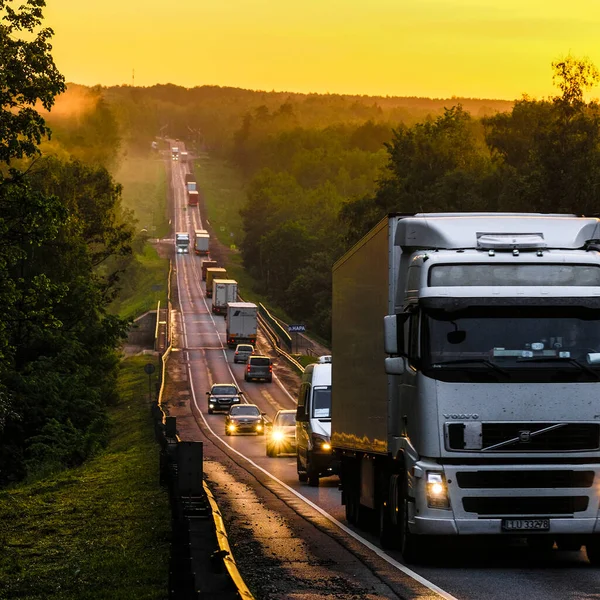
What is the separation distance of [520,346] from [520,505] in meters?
1.78

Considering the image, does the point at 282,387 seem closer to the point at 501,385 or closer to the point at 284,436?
the point at 284,436

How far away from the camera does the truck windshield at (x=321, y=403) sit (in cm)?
2994

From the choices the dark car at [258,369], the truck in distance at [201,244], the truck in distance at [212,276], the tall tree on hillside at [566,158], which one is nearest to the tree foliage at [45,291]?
the dark car at [258,369]

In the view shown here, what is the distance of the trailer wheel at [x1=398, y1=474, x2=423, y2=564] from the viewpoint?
1555 centimetres

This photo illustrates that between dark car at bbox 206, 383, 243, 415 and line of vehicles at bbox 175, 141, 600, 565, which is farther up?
line of vehicles at bbox 175, 141, 600, 565

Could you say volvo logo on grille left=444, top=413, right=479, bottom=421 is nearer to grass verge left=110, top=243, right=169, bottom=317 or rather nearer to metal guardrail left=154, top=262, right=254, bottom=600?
metal guardrail left=154, top=262, right=254, bottom=600

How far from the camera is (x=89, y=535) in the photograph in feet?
71.5

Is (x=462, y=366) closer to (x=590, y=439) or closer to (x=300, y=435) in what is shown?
(x=590, y=439)

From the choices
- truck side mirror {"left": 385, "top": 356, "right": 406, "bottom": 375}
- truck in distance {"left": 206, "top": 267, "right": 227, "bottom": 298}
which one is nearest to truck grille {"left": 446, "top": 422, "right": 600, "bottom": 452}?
truck side mirror {"left": 385, "top": 356, "right": 406, "bottom": 375}

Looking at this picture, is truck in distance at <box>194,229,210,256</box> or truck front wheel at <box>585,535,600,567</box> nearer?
truck front wheel at <box>585,535,600,567</box>

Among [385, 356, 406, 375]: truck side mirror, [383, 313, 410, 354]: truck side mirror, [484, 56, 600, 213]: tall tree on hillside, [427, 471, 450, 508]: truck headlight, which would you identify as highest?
[484, 56, 600, 213]: tall tree on hillside

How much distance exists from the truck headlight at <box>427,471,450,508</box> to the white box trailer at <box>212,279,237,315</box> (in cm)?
10721

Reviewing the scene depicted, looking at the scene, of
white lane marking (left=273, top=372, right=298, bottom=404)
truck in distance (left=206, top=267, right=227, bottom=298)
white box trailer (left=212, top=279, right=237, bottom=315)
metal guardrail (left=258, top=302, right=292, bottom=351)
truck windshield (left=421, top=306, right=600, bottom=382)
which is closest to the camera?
truck windshield (left=421, top=306, right=600, bottom=382)

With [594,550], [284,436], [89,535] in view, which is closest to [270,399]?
[284,436]
